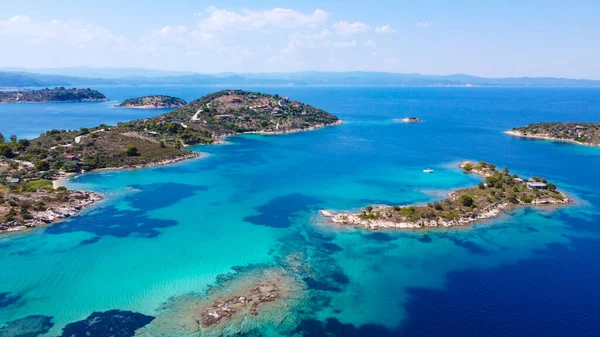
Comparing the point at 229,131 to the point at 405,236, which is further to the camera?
the point at 229,131

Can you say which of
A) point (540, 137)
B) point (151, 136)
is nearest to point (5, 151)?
point (151, 136)

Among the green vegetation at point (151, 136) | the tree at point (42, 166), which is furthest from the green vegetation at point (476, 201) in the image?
the tree at point (42, 166)

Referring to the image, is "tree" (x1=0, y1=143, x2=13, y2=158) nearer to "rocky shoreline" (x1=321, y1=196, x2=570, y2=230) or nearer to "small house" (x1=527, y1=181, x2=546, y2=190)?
"rocky shoreline" (x1=321, y1=196, x2=570, y2=230)

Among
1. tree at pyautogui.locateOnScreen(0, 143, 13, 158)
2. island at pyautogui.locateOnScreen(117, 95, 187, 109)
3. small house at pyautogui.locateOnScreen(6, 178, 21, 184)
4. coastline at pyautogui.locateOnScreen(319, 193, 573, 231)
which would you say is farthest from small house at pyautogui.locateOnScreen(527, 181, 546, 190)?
island at pyautogui.locateOnScreen(117, 95, 187, 109)

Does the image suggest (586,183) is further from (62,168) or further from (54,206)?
(62,168)

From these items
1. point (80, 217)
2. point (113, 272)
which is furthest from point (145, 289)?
point (80, 217)

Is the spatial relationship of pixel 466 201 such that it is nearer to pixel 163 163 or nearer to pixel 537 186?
pixel 537 186
